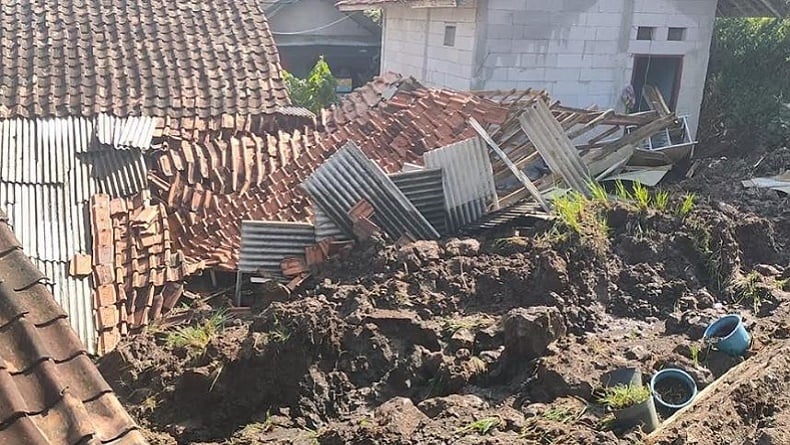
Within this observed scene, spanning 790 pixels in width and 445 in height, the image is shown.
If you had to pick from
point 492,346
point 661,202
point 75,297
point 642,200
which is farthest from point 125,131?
point 661,202

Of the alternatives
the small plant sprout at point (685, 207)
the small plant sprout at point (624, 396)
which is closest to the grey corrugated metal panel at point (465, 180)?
the small plant sprout at point (685, 207)

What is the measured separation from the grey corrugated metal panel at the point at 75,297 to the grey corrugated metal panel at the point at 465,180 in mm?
3594

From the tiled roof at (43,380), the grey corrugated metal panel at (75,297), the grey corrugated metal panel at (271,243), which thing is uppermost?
the tiled roof at (43,380)

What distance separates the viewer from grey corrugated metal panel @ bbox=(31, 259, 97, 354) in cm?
683

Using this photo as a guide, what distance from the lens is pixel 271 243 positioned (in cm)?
771

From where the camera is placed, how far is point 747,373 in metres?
5.19

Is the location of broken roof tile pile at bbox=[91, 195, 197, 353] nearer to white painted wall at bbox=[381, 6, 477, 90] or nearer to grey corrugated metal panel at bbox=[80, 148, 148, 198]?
grey corrugated metal panel at bbox=[80, 148, 148, 198]

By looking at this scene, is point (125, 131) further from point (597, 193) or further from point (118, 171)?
point (597, 193)

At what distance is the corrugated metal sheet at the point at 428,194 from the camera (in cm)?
791

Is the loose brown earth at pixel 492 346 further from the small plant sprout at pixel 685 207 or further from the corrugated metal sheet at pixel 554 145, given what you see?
the corrugated metal sheet at pixel 554 145

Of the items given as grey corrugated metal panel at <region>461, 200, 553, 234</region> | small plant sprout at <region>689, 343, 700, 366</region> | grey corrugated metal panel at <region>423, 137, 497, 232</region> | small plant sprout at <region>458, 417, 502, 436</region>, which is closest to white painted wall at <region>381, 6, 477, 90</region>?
grey corrugated metal panel at <region>423, 137, 497, 232</region>

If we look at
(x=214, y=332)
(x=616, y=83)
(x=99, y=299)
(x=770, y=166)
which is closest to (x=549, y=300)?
(x=214, y=332)

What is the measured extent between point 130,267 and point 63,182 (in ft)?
4.99

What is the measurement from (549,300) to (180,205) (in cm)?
472
